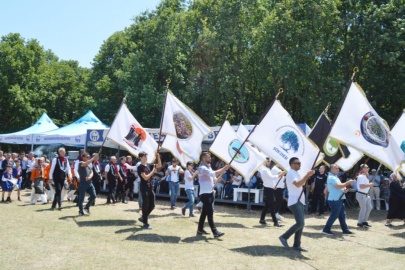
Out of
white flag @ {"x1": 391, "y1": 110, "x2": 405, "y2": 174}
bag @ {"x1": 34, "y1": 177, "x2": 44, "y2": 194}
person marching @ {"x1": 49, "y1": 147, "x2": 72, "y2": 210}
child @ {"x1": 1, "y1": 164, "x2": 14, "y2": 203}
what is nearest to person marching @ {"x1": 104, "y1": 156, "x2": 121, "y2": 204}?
bag @ {"x1": 34, "y1": 177, "x2": 44, "y2": 194}

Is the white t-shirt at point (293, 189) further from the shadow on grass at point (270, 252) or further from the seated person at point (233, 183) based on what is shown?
the seated person at point (233, 183)

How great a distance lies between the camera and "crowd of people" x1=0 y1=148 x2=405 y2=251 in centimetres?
1025

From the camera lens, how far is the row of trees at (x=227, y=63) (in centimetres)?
2408

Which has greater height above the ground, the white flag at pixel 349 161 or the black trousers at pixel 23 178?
the white flag at pixel 349 161

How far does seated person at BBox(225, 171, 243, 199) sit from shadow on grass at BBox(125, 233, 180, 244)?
8086mm

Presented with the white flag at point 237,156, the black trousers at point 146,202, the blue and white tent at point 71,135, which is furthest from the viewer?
the blue and white tent at point 71,135

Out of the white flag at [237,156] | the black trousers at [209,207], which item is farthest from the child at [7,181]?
the black trousers at [209,207]

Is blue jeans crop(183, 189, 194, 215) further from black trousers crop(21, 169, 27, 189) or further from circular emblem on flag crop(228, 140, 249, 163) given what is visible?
black trousers crop(21, 169, 27, 189)

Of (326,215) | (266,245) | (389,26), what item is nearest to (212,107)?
(389,26)

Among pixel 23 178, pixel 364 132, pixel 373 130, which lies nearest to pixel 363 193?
pixel 373 130

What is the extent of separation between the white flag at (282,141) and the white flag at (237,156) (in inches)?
135

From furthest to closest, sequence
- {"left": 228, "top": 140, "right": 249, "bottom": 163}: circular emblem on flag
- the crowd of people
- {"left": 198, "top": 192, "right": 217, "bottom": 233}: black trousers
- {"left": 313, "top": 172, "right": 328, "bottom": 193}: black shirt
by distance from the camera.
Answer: {"left": 313, "top": 172, "right": 328, "bottom": 193}: black shirt → {"left": 228, "top": 140, "right": 249, "bottom": 163}: circular emblem on flag → the crowd of people → {"left": 198, "top": 192, "right": 217, "bottom": 233}: black trousers

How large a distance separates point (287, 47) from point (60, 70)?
32801 millimetres

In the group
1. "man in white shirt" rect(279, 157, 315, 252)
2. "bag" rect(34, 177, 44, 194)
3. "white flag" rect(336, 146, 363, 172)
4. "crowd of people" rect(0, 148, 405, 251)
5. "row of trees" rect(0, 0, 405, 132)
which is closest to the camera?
"man in white shirt" rect(279, 157, 315, 252)
